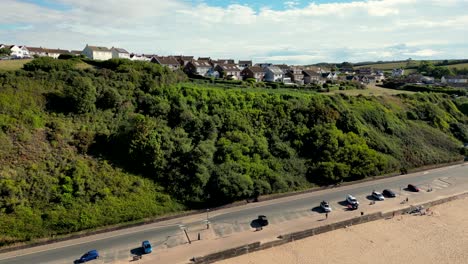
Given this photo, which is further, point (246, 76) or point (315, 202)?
point (246, 76)

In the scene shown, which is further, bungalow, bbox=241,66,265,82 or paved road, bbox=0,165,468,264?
bungalow, bbox=241,66,265,82

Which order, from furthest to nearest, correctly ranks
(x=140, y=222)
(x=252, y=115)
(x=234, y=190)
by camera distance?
(x=252, y=115) < (x=234, y=190) < (x=140, y=222)

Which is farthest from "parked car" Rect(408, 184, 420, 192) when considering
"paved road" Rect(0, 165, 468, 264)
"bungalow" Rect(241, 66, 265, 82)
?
"bungalow" Rect(241, 66, 265, 82)

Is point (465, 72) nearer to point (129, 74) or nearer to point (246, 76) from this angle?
point (246, 76)

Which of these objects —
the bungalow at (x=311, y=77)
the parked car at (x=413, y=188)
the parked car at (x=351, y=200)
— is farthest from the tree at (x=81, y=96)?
the bungalow at (x=311, y=77)

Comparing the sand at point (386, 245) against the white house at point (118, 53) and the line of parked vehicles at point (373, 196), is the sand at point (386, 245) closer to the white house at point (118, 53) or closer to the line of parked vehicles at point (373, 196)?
the line of parked vehicles at point (373, 196)

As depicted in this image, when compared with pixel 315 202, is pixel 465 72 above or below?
above

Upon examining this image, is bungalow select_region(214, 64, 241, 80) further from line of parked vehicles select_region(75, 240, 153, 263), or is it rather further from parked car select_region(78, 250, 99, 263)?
parked car select_region(78, 250, 99, 263)

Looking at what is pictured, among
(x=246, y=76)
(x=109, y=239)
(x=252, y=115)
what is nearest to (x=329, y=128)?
(x=252, y=115)
